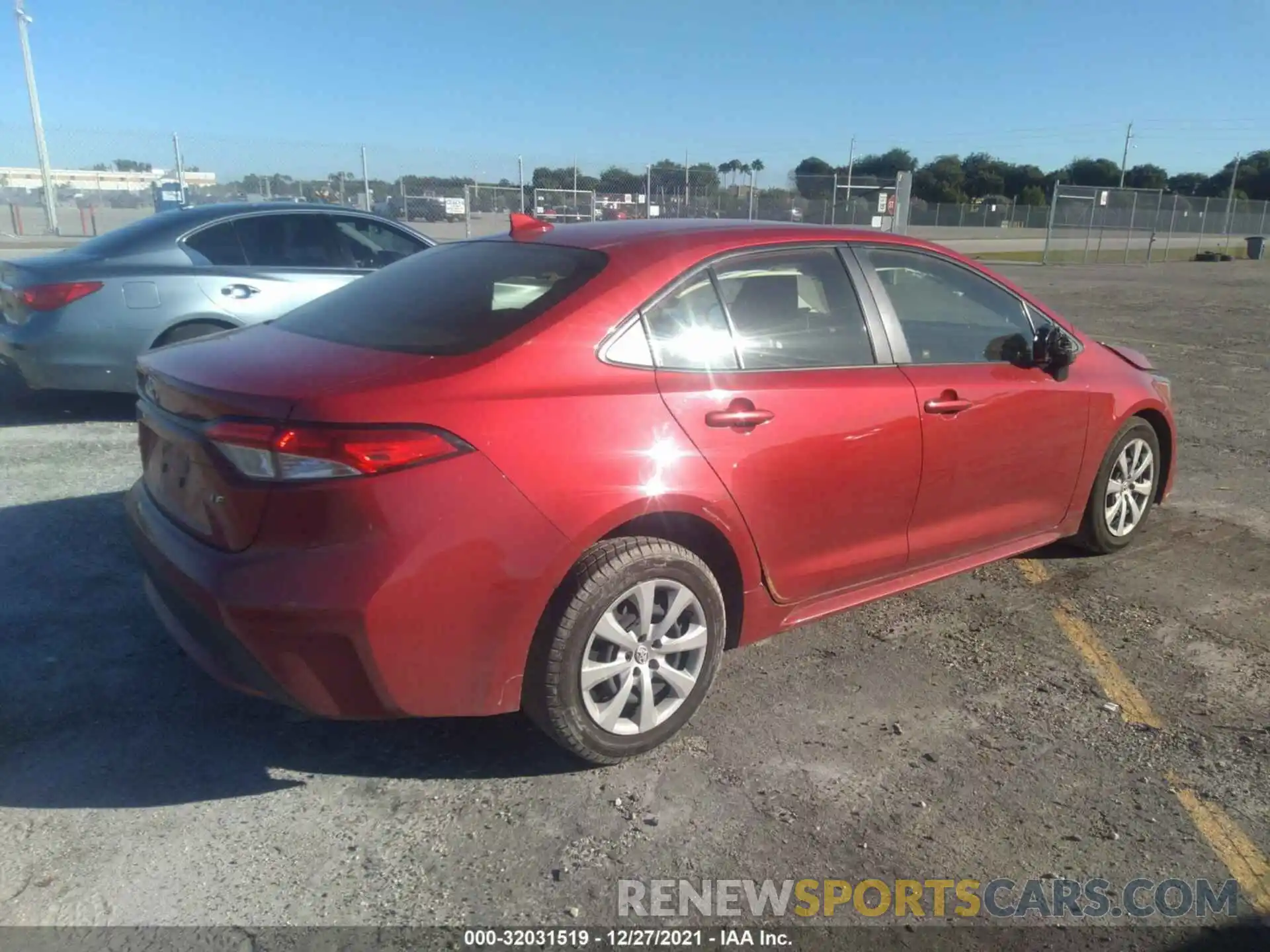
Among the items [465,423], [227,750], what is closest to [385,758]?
[227,750]

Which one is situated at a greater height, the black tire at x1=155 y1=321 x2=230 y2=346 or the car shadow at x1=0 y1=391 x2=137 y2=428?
the black tire at x1=155 y1=321 x2=230 y2=346

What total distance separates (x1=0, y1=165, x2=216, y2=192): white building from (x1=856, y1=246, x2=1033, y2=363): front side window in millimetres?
21012

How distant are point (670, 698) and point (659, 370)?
41.6 inches

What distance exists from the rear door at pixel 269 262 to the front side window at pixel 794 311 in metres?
4.40

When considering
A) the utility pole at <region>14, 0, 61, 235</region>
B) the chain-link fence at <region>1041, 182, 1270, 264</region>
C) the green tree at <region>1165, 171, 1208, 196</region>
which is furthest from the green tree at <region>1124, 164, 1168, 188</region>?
the utility pole at <region>14, 0, 61, 235</region>

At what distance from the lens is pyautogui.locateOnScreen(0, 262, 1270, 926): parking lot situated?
2.55 meters

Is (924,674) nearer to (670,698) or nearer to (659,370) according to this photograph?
(670,698)

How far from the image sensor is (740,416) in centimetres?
312

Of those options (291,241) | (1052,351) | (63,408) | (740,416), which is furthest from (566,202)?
(740,416)

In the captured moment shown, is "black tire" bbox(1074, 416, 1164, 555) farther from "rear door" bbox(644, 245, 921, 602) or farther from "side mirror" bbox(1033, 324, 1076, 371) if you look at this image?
"rear door" bbox(644, 245, 921, 602)

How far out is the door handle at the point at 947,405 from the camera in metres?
3.67

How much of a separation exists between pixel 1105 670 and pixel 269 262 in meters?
6.03

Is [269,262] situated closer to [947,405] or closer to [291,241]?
[291,241]

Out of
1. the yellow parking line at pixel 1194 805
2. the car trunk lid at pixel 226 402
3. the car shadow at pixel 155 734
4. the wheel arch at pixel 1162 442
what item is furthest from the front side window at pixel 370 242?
the yellow parking line at pixel 1194 805
